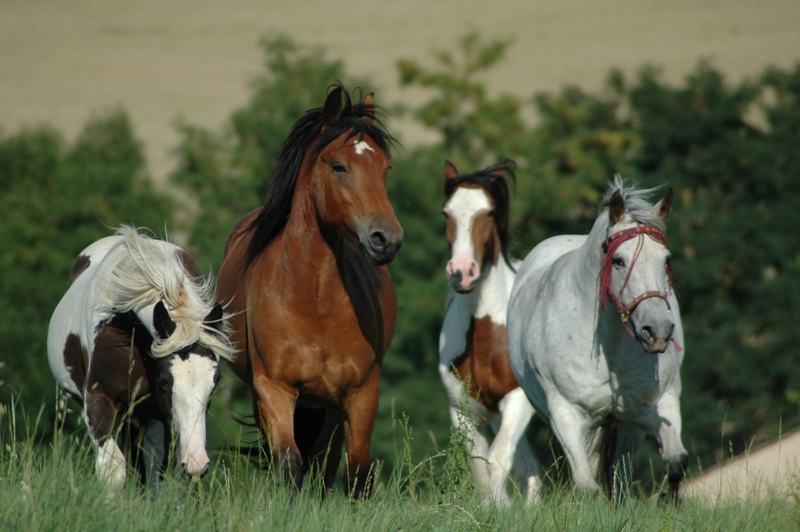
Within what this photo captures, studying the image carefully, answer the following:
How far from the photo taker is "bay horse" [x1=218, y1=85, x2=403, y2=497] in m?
5.11

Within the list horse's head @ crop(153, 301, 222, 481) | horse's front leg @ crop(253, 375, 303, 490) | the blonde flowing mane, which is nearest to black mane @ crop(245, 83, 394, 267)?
the blonde flowing mane

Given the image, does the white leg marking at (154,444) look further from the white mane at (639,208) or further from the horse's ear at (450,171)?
the horse's ear at (450,171)

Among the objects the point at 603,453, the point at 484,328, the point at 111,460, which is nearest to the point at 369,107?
the point at 484,328

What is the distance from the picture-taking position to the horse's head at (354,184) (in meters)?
4.78

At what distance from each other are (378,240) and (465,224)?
8.22 ft

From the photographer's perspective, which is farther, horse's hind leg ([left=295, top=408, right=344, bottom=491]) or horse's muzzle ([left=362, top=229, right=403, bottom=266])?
horse's hind leg ([left=295, top=408, right=344, bottom=491])

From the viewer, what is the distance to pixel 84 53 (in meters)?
46.4

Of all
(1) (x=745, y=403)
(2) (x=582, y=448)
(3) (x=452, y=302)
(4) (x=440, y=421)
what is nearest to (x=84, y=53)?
(4) (x=440, y=421)

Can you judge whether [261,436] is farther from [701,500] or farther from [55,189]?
[55,189]

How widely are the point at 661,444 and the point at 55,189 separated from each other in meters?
27.0

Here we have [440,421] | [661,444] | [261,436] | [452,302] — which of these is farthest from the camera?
[440,421]

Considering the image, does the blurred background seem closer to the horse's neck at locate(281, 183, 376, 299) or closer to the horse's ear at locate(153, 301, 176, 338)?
the horse's neck at locate(281, 183, 376, 299)

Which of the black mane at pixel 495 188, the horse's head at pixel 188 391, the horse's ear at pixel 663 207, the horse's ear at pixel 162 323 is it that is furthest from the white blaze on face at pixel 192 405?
the black mane at pixel 495 188

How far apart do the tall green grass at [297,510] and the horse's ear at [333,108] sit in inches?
81.4
